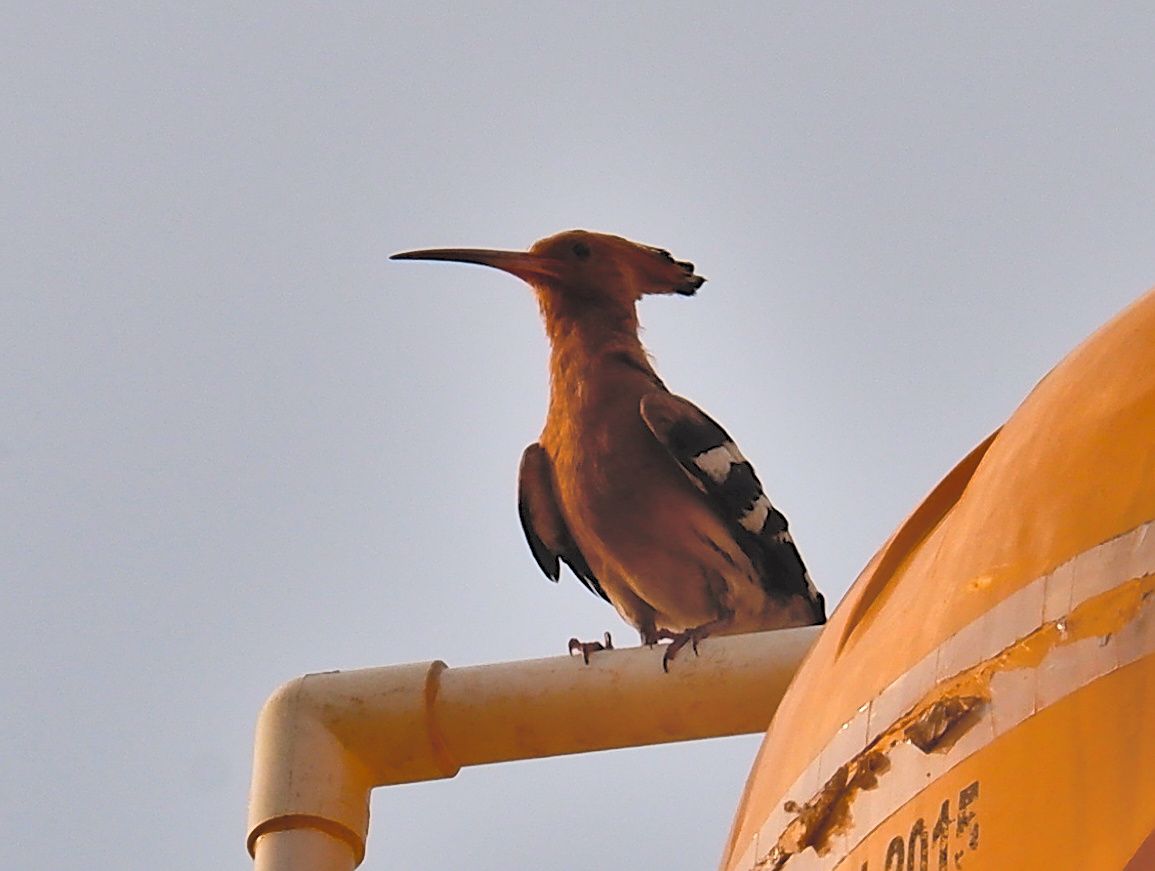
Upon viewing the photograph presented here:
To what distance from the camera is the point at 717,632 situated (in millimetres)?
6195

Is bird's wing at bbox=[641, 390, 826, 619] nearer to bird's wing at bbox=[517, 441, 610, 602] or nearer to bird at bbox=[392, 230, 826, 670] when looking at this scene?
bird at bbox=[392, 230, 826, 670]

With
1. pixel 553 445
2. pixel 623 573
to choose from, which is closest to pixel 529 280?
pixel 553 445

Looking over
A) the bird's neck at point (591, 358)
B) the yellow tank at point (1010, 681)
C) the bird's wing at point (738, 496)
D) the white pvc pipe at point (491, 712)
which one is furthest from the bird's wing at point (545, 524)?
the yellow tank at point (1010, 681)

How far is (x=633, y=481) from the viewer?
6.66 metres

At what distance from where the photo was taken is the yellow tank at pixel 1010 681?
1.51 metres

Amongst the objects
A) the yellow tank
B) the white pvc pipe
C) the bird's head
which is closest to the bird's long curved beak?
the bird's head

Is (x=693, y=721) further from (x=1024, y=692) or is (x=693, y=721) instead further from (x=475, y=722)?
(x=1024, y=692)

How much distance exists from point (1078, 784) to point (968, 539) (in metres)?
0.39

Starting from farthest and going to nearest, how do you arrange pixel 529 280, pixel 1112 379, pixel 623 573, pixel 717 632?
pixel 529 280
pixel 623 573
pixel 717 632
pixel 1112 379

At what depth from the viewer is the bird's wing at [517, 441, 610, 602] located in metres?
7.01

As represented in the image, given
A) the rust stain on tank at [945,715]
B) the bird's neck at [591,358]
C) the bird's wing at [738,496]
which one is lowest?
the rust stain on tank at [945,715]

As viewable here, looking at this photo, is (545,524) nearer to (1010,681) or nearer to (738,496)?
(738,496)

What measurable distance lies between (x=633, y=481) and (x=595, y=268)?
33.3 inches

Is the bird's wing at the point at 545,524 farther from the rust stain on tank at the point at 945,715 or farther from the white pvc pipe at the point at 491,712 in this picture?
the rust stain on tank at the point at 945,715
